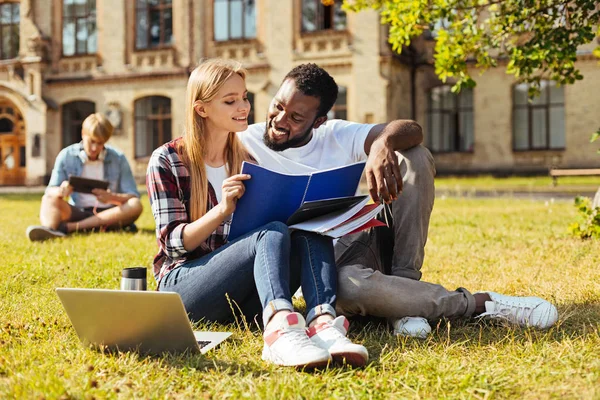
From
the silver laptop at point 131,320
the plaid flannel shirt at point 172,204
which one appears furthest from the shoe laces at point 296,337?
the plaid flannel shirt at point 172,204

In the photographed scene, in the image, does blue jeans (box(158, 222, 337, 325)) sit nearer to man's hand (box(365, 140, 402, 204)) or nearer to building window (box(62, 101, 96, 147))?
man's hand (box(365, 140, 402, 204))

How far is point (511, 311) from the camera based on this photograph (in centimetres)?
324

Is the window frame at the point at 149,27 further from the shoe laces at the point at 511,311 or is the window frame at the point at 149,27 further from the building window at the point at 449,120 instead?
the shoe laces at the point at 511,311

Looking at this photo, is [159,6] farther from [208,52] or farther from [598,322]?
[598,322]

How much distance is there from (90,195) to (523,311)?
5656 mm

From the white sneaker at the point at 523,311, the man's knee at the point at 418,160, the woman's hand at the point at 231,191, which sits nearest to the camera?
the woman's hand at the point at 231,191

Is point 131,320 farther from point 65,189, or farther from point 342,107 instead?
point 342,107

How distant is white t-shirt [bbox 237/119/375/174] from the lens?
355 centimetres

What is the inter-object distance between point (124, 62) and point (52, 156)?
14.3 feet

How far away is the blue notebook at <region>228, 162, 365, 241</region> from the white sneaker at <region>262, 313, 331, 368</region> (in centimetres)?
54

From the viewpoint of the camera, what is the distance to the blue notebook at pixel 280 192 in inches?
118

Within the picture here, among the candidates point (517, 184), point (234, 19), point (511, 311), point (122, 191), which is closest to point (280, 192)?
point (511, 311)

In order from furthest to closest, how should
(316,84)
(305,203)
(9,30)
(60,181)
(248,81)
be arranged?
(9,30) < (248,81) < (60,181) < (316,84) < (305,203)

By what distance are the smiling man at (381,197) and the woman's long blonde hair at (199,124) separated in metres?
0.37
